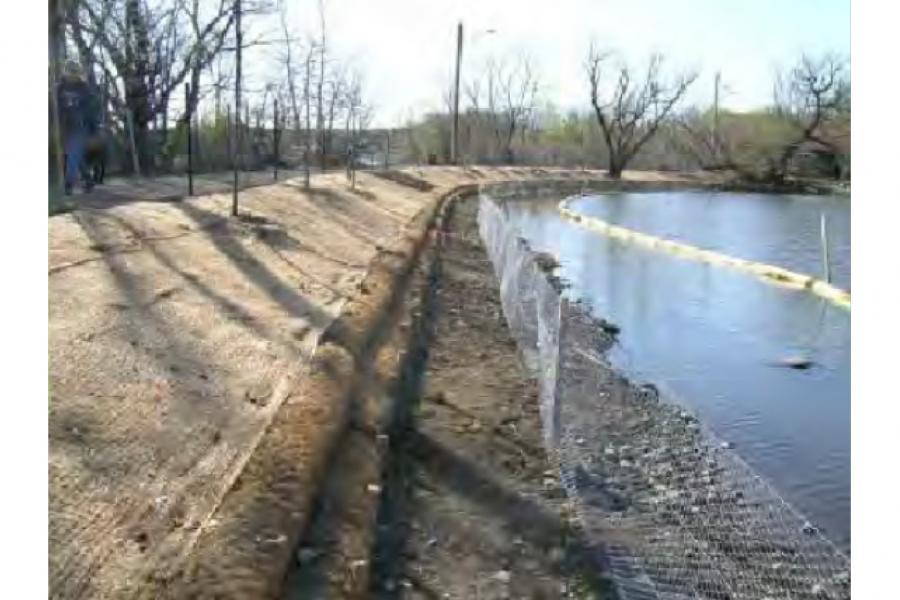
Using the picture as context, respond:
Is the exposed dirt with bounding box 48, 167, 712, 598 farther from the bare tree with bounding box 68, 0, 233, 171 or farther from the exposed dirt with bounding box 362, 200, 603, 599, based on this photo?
the bare tree with bounding box 68, 0, 233, 171

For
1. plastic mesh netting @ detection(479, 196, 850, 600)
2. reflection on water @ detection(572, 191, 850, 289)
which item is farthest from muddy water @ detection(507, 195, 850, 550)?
reflection on water @ detection(572, 191, 850, 289)

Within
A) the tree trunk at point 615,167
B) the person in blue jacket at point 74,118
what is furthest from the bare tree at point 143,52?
the tree trunk at point 615,167

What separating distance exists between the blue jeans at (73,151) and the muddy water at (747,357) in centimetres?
878

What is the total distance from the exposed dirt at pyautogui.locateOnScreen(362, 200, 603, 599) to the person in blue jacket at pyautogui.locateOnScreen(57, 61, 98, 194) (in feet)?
29.6

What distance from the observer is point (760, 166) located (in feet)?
235

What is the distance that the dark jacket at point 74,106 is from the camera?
16.6 meters

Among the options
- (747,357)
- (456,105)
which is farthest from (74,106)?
(456,105)

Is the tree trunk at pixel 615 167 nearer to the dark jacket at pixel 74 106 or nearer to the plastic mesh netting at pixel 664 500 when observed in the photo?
the dark jacket at pixel 74 106

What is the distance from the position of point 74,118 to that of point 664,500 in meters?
13.1

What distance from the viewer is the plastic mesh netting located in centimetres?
575

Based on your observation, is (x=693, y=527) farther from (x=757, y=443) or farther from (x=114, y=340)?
(x=114, y=340)

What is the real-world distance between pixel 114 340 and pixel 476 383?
3338mm

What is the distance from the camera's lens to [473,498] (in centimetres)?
645

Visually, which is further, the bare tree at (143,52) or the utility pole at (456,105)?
the utility pole at (456,105)
